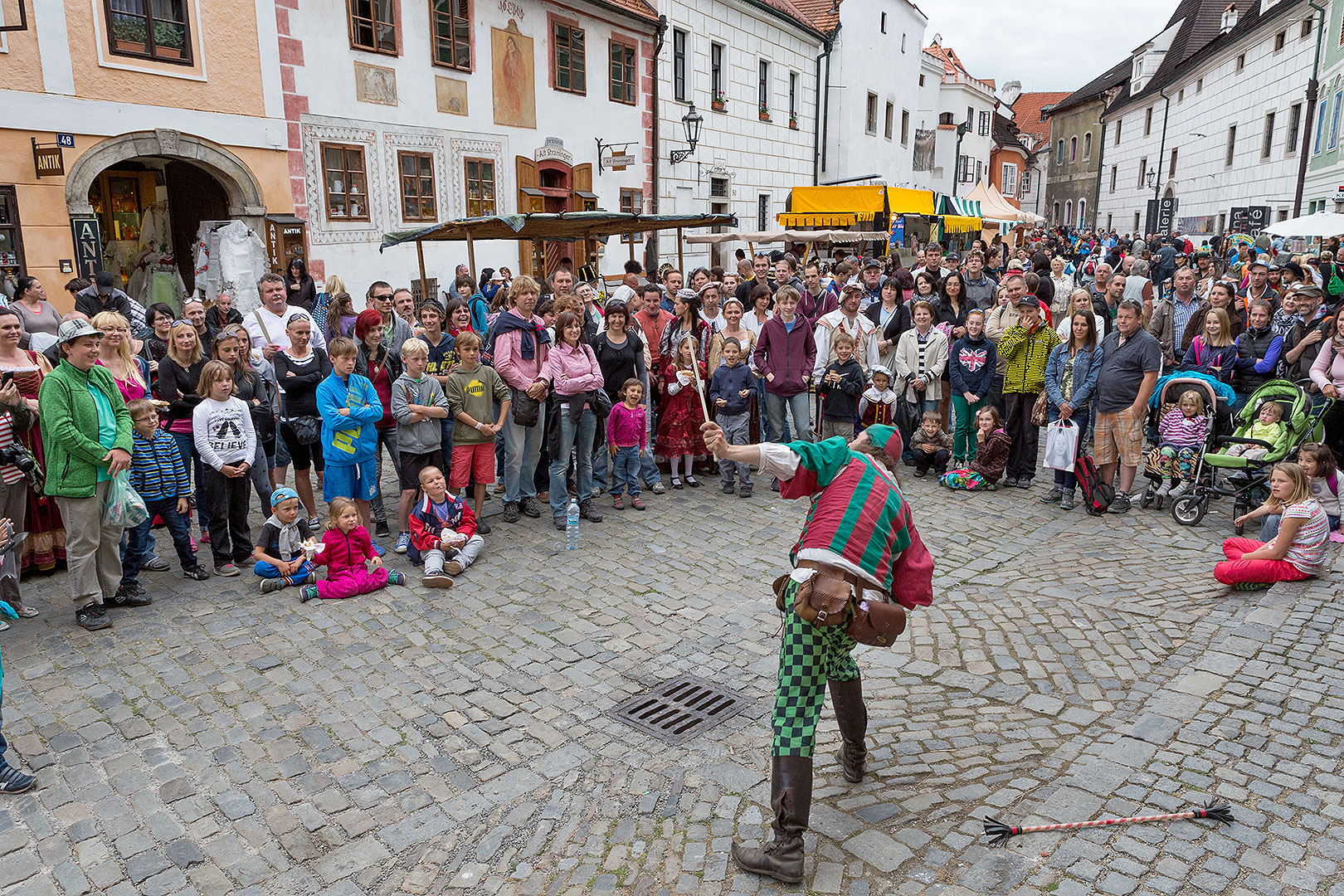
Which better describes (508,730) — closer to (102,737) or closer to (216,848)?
(216,848)

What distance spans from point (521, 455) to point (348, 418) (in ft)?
5.43

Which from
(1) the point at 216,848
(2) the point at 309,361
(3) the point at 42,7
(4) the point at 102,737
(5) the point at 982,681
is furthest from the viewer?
(3) the point at 42,7

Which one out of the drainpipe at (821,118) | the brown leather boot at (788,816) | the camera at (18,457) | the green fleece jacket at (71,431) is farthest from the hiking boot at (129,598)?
the drainpipe at (821,118)

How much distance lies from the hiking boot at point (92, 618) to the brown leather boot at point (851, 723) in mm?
4846

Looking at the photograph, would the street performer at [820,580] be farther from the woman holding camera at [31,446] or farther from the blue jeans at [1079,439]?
the blue jeans at [1079,439]

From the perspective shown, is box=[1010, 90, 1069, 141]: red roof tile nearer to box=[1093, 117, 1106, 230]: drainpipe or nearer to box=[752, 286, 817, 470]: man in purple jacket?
box=[1093, 117, 1106, 230]: drainpipe

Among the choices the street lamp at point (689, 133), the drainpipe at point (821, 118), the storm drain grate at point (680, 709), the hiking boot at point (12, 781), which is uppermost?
the drainpipe at point (821, 118)

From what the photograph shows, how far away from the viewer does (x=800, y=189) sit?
2378cm

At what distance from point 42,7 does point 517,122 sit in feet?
28.7

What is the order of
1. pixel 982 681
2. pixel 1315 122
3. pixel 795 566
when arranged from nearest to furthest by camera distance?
pixel 795 566, pixel 982 681, pixel 1315 122

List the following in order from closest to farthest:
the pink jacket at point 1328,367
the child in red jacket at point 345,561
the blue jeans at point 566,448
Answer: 1. the child in red jacket at point 345,561
2. the pink jacket at point 1328,367
3. the blue jeans at point 566,448

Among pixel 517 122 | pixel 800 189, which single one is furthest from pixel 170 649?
pixel 800 189

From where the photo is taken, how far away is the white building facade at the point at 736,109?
2339cm

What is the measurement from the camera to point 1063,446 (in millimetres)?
8539
